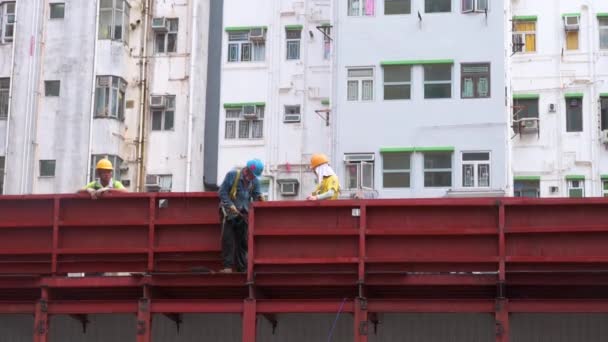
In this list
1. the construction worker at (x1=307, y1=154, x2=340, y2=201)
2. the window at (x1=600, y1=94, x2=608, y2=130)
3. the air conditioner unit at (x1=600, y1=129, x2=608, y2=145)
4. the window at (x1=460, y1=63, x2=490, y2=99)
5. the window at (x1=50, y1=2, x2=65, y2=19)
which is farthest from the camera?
the window at (x1=50, y1=2, x2=65, y2=19)

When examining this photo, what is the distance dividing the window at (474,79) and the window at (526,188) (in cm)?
336

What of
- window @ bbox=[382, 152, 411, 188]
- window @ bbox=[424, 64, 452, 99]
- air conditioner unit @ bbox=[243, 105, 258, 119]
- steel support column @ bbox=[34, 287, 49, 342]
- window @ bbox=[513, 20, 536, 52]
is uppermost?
window @ bbox=[513, 20, 536, 52]

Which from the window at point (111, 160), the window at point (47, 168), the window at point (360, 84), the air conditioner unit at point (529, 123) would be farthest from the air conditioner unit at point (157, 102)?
the air conditioner unit at point (529, 123)

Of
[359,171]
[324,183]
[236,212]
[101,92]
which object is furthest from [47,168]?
[236,212]

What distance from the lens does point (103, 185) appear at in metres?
15.9

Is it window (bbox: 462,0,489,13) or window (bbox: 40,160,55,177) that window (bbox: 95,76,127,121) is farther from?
window (bbox: 462,0,489,13)

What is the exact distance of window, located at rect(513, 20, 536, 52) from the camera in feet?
107

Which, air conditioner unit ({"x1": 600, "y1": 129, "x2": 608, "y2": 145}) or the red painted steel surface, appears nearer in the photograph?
the red painted steel surface

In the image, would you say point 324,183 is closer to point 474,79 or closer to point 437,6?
point 474,79

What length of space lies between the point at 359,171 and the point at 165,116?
6647 millimetres

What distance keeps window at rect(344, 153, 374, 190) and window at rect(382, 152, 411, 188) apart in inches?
13.5

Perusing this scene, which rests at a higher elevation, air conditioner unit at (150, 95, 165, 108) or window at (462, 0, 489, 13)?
window at (462, 0, 489, 13)

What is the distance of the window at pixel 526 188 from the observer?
31469 mm

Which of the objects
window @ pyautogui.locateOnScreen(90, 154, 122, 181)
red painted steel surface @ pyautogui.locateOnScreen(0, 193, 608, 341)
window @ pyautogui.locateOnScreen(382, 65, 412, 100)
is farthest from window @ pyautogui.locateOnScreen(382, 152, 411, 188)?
red painted steel surface @ pyautogui.locateOnScreen(0, 193, 608, 341)
